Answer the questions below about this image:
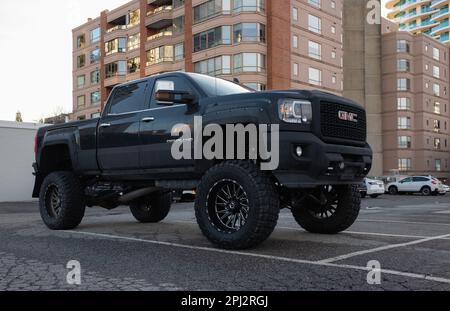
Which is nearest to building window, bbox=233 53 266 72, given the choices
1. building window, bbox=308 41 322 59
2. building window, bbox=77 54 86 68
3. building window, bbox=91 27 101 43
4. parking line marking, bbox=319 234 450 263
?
building window, bbox=308 41 322 59

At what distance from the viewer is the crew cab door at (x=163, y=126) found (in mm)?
6555

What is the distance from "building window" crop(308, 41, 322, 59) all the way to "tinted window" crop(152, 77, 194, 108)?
140 feet

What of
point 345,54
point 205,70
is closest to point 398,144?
point 345,54

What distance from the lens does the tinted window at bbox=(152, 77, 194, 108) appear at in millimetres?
6777

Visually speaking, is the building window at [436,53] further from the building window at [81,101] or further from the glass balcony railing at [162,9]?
the building window at [81,101]

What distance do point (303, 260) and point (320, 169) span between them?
1042 mm

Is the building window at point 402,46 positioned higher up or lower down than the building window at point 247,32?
higher up

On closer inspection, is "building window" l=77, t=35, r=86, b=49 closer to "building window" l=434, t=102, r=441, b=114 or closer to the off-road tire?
the off-road tire

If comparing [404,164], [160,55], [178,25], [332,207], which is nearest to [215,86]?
[332,207]

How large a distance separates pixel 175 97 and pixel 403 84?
62719 millimetres

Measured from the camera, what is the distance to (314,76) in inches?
1903

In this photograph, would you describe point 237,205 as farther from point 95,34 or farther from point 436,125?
point 436,125

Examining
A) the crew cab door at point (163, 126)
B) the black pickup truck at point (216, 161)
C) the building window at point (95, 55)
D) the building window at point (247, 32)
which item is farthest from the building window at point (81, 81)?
the crew cab door at point (163, 126)

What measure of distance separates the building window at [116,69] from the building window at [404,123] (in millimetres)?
34480
